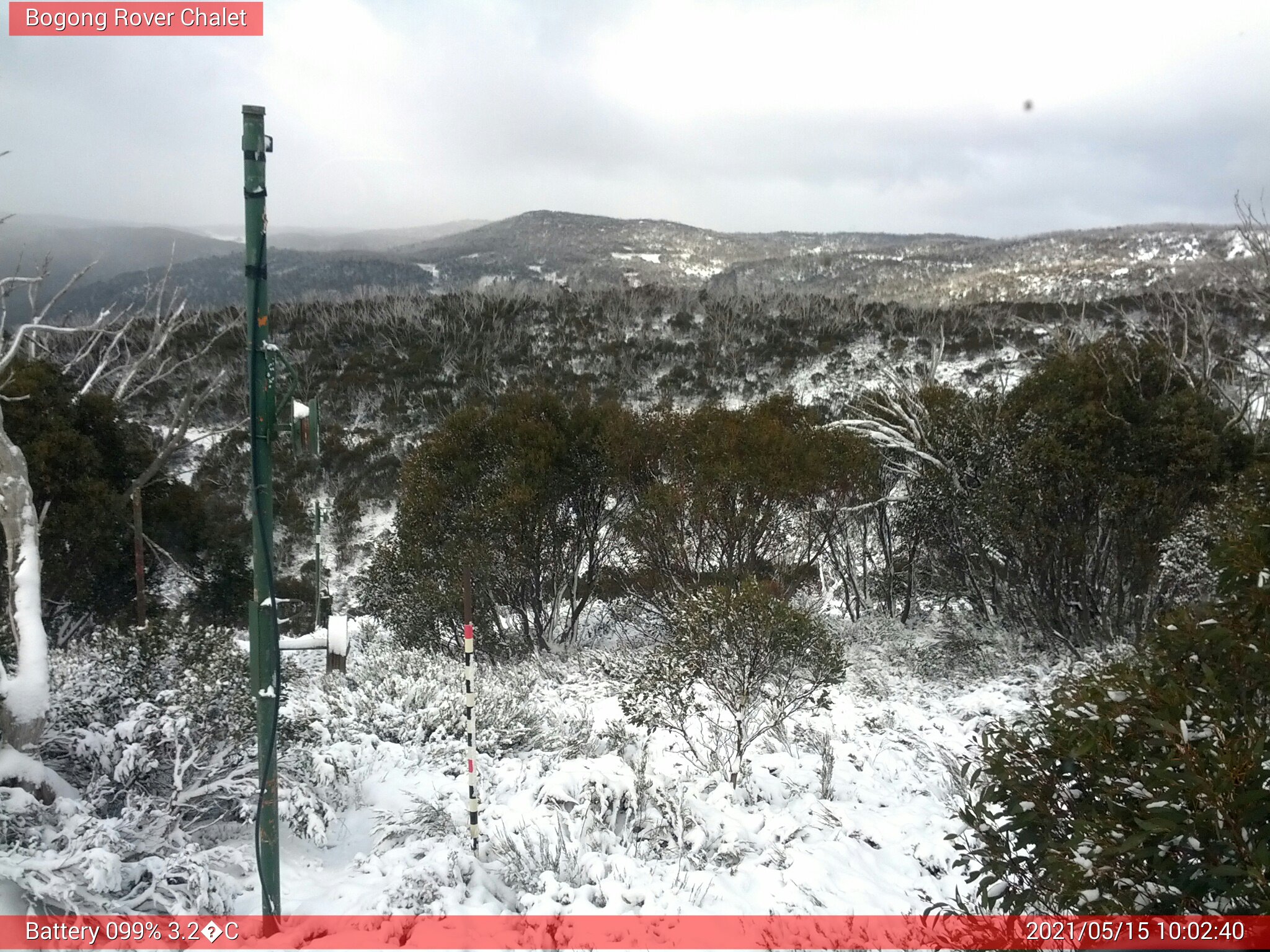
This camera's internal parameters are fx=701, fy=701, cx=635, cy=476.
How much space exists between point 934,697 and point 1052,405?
4.04 metres

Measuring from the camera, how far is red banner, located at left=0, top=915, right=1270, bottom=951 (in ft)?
10.6

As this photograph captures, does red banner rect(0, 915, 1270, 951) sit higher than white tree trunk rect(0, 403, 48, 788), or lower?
lower

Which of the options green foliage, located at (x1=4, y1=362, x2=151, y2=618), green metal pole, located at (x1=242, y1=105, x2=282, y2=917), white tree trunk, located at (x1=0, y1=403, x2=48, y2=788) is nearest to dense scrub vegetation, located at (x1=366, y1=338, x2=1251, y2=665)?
green foliage, located at (x1=4, y1=362, x2=151, y2=618)

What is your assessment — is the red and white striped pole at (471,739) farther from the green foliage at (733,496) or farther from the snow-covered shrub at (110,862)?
the green foliage at (733,496)

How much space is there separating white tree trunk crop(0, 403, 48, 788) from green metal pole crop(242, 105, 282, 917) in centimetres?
159

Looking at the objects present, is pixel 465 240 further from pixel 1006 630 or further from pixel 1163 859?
pixel 1163 859

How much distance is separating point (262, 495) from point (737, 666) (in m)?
4.59

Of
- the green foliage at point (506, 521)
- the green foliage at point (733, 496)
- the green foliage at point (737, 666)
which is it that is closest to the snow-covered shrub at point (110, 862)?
the green foliage at point (737, 666)

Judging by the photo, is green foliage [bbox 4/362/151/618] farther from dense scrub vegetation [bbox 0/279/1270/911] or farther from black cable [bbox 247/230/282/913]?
black cable [bbox 247/230/282/913]

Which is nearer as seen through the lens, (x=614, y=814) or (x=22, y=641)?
(x=22, y=641)

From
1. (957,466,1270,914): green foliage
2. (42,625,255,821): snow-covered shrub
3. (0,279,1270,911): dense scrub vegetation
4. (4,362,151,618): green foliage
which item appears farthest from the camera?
(4,362,151,618): green foliage

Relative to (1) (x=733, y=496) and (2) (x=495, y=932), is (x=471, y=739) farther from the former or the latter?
(1) (x=733, y=496)

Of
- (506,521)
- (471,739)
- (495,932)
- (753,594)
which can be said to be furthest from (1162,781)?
(506,521)

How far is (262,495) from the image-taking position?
333 cm
